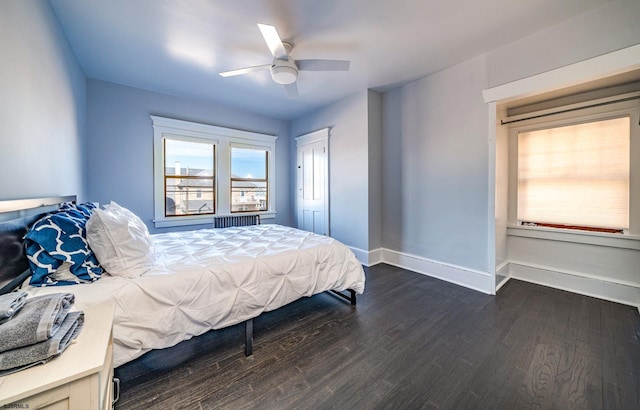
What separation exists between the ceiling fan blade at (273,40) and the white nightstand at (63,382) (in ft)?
7.20

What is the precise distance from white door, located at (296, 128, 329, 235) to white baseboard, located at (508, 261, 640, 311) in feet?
9.73

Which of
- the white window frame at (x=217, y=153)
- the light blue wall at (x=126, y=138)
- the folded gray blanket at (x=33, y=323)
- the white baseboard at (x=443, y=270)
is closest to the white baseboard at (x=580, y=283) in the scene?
the white baseboard at (x=443, y=270)

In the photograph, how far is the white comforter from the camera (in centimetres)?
138

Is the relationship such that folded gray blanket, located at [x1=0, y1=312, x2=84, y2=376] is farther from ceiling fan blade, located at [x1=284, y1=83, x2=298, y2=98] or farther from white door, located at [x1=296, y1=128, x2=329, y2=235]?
white door, located at [x1=296, y1=128, x2=329, y2=235]

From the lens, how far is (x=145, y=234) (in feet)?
6.18

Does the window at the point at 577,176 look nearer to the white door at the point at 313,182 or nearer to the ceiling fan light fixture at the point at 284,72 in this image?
the white door at the point at 313,182

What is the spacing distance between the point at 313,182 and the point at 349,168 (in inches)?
37.7

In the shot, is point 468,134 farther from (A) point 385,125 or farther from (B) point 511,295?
(B) point 511,295

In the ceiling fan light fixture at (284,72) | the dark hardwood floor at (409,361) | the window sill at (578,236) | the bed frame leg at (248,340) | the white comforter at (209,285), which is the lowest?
the dark hardwood floor at (409,361)

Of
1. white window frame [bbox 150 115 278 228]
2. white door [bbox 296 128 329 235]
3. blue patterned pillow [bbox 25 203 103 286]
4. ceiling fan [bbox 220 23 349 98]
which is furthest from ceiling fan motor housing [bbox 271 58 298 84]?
white window frame [bbox 150 115 278 228]

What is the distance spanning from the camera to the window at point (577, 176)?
2.68 metres

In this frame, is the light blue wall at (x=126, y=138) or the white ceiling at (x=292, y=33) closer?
the white ceiling at (x=292, y=33)

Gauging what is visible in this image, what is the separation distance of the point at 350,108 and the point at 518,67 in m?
2.18

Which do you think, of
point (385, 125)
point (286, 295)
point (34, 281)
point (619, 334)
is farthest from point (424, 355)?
point (385, 125)
